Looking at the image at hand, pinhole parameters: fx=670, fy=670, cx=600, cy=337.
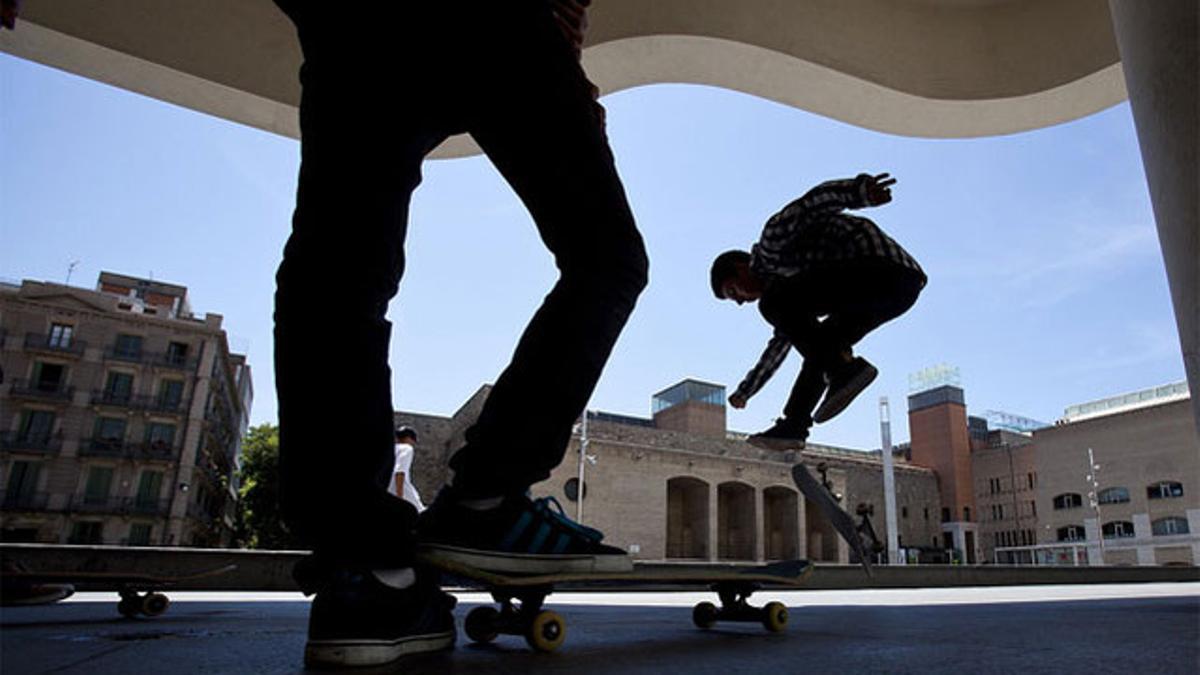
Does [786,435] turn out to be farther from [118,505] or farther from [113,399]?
[113,399]

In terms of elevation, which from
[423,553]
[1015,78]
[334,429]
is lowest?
[423,553]

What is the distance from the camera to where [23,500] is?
996 inches

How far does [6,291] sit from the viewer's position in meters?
28.4

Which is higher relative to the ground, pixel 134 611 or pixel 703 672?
pixel 703 672

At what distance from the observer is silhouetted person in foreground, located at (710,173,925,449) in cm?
237

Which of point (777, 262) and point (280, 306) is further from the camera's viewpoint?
point (777, 262)

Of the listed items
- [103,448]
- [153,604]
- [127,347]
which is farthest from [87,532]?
[153,604]

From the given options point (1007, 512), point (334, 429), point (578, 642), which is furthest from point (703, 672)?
point (1007, 512)

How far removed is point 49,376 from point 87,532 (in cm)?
678

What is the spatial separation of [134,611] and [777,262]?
7.90ft

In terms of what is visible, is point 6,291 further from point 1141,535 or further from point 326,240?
point 1141,535

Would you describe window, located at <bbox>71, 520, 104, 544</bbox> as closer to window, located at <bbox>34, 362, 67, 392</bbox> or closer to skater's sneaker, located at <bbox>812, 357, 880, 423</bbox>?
window, located at <bbox>34, 362, 67, 392</bbox>

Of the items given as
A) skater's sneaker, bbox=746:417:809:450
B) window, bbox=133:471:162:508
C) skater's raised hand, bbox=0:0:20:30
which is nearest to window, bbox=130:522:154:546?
window, bbox=133:471:162:508

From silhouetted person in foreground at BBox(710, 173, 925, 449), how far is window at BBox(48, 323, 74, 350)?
111ft
